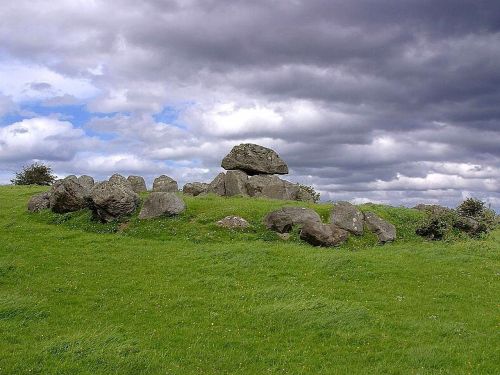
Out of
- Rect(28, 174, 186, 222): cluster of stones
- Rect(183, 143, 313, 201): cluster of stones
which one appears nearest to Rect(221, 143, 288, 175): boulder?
Rect(183, 143, 313, 201): cluster of stones

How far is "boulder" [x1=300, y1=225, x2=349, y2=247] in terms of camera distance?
129 feet

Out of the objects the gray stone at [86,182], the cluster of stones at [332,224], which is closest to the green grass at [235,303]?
the cluster of stones at [332,224]

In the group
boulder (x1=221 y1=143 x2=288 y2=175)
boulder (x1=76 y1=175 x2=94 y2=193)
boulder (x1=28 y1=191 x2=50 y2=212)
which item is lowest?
boulder (x1=28 y1=191 x2=50 y2=212)

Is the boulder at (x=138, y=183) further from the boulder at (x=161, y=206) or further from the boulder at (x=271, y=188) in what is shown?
the boulder at (x=161, y=206)

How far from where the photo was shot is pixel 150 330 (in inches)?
822

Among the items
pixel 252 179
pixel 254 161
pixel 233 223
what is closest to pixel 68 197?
pixel 233 223

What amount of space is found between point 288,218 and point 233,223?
4605mm

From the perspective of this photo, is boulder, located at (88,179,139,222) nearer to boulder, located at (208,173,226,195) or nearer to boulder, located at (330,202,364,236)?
boulder, located at (208,173,226,195)

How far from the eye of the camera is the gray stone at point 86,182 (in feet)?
158

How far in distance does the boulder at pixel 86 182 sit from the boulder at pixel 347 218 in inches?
906

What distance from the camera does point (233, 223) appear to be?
139ft

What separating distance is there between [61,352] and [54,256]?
16.6m

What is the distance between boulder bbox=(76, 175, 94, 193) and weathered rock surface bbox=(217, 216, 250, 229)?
46.1 ft

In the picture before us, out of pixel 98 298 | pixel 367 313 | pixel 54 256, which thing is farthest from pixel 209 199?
pixel 367 313
